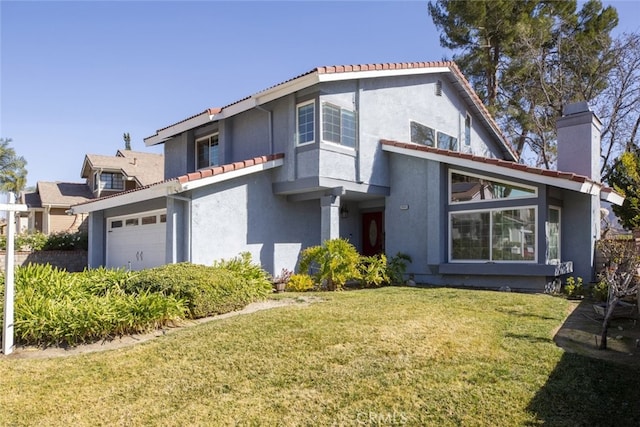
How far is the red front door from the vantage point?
17.4 meters

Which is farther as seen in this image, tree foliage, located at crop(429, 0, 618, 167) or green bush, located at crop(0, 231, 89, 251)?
tree foliage, located at crop(429, 0, 618, 167)

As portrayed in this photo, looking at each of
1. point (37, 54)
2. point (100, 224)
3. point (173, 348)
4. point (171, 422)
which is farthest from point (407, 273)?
point (37, 54)

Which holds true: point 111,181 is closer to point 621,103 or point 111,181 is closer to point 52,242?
point 52,242

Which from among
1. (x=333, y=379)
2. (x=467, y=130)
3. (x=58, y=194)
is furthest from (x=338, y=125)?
(x=58, y=194)

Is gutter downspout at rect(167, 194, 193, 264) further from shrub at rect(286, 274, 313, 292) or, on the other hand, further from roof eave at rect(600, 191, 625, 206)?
roof eave at rect(600, 191, 625, 206)

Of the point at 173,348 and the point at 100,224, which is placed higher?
the point at 100,224

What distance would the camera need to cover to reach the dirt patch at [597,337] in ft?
20.2

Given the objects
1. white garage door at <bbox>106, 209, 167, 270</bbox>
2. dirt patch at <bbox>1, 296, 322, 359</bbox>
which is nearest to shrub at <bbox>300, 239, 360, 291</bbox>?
dirt patch at <bbox>1, 296, 322, 359</bbox>

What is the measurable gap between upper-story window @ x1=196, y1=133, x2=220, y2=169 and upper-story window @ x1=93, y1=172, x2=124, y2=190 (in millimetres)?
15469

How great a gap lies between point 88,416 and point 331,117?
10707mm

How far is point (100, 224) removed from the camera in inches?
699

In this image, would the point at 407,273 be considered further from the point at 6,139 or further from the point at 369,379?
the point at 6,139

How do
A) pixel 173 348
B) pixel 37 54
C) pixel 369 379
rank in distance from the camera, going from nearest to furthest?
pixel 369 379, pixel 173 348, pixel 37 54

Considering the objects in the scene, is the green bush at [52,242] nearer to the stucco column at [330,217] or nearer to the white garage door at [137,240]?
the white garage door at [137,240]
